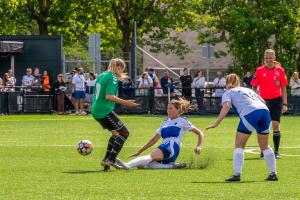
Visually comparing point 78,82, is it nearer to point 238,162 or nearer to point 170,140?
point 170,140

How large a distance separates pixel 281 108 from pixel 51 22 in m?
42.2

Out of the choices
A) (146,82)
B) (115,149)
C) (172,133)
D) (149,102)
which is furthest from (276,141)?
(146,82)

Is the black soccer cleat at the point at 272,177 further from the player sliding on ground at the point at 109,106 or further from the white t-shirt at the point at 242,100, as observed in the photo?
the player sliding on ground at the point at 109,106

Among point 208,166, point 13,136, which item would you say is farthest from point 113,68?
point 13,136

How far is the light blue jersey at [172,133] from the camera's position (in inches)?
626

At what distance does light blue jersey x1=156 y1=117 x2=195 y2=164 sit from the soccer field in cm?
42

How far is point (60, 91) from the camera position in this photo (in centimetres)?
4066

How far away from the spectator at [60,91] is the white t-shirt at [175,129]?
24.9 meters

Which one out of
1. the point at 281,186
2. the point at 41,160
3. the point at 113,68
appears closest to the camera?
the point at 281,186

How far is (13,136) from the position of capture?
2589 cm

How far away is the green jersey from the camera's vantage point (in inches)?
Result: 619

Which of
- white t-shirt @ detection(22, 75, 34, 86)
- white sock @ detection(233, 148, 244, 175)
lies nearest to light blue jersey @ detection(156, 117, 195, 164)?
white sock @ detection(233, 148, 244, 175)

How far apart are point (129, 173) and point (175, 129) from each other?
1.15m

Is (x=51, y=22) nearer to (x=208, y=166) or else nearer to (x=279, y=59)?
(x=279, y=59)
